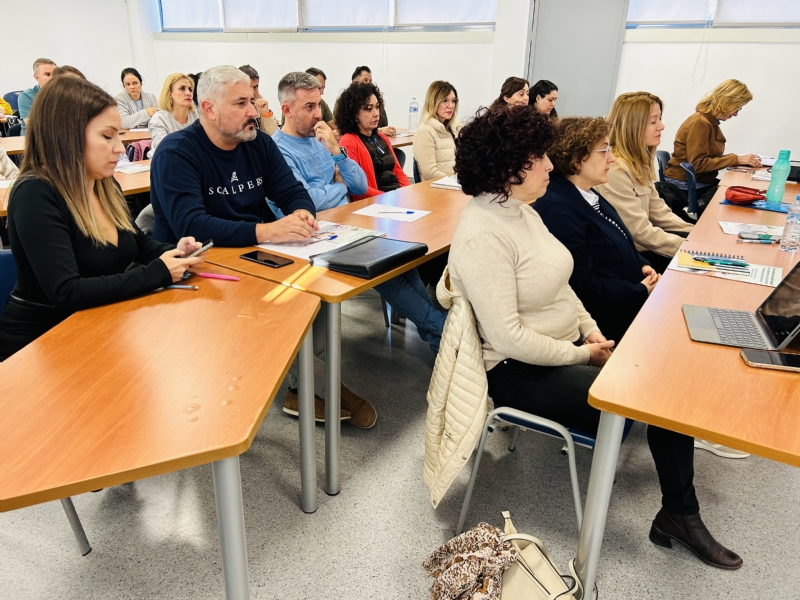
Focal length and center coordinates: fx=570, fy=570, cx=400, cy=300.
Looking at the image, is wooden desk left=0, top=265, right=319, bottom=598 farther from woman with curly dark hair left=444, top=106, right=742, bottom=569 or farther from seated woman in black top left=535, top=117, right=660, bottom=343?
seated woman in black top left=535, top=117, right=660, bottom=343

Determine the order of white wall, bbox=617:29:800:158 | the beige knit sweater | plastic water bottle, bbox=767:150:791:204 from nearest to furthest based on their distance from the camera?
the beige knit sweater, plastic water bottle, bbox=767:150:791:204, white wall, bbox=617:29:800:158

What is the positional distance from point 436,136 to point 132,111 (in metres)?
3.54

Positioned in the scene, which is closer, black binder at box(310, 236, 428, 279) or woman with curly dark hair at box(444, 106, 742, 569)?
woman with curly dark hair at box(444, 106, 742, 569)

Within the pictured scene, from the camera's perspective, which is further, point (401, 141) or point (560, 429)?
point (401, 141)

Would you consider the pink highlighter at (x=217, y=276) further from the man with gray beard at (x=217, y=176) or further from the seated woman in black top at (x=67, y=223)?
the man with gray beard at (x=217, y=176)

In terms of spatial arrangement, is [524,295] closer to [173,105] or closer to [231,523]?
[231,523]

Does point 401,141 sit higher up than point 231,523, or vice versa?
point 401,141

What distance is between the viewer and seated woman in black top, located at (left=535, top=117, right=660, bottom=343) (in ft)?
6.29

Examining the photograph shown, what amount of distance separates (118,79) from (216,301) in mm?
8263

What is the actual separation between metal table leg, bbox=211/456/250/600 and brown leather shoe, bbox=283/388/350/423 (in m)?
1.08

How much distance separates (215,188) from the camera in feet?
6.79

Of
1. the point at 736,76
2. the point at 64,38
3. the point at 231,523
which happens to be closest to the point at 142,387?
the point at 231,523

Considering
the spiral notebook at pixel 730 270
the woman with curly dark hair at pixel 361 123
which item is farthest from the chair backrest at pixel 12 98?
the spiral notebook at pixel 730 270

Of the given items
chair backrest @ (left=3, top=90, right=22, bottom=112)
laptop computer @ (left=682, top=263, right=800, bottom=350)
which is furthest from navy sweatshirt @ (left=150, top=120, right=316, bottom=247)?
chair backrest @ (left=3, top=90, right=22, bottom=112)
